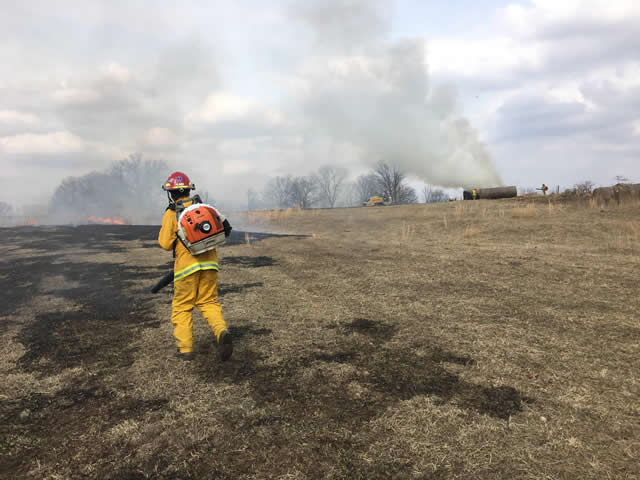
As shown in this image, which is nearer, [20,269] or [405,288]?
[405,288]

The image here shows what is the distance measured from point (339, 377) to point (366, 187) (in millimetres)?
108817

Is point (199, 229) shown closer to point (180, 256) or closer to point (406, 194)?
point (180, 256)

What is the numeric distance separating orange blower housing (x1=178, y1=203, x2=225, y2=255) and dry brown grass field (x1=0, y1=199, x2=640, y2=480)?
1305mm

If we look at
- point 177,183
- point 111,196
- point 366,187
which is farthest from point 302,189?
point 177,183

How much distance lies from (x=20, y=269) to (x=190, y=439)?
9.32m

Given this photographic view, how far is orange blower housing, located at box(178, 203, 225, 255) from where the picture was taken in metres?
4.20

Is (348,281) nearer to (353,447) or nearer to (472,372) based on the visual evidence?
(472,372)

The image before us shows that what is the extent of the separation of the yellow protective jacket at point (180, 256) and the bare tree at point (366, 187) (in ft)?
333

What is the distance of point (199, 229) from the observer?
13.8 ft

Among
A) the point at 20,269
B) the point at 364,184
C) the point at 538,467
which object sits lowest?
the point at 538,467

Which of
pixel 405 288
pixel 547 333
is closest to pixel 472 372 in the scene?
pixel 547 333

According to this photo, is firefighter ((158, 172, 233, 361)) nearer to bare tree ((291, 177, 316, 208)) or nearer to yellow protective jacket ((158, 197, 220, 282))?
yellow protective jacket ((158, 197, 220, 282))

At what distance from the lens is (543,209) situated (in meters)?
16.0

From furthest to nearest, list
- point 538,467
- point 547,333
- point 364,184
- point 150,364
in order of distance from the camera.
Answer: point 364,184, point 547,333, point 150,364, point 538,467
